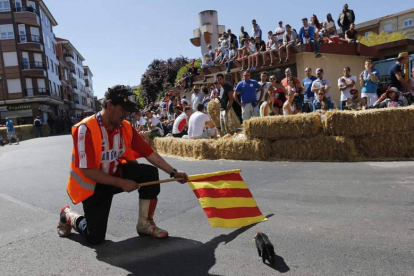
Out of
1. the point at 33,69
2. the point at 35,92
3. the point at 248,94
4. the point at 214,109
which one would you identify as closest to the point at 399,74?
the point at 248,94

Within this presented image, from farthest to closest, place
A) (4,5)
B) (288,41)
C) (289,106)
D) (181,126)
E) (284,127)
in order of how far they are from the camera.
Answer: (4,5) < (288,41) < (181,126) < (289,106) < (284,127)

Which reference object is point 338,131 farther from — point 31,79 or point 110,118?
point 31,79

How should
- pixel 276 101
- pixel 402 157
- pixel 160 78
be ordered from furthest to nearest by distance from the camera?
pixel 160 78 < pixel 276 101 < pixel 402 157

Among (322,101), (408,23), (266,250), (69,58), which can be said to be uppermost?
(69,58)

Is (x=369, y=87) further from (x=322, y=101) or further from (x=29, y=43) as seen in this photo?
(x=29, y=43)

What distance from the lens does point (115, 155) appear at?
3.82 m

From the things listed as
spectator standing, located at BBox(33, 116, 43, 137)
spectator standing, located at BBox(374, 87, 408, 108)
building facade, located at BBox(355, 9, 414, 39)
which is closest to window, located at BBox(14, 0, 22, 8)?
spectator standing, located at BBox(33, 116, 43, 137)

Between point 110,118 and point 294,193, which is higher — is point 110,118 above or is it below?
above

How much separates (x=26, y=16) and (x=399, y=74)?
55.8 meters

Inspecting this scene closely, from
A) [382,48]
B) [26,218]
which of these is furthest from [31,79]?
[26,218]

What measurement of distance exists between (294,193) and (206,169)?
3.35 meters

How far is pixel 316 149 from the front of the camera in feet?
26.5

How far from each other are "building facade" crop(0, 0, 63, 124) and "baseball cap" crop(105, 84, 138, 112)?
172 ft

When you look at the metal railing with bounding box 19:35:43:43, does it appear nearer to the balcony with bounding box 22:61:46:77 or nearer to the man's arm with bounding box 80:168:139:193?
the balcony with bounding box 22:61:46:77
